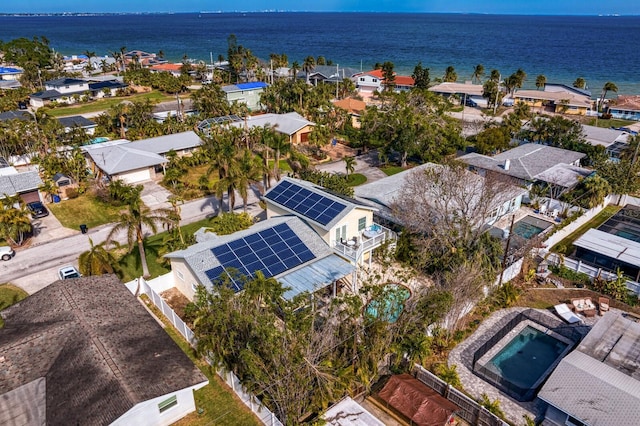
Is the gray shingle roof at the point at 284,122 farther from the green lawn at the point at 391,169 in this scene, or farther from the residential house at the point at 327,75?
the residential house at the point at 327,75

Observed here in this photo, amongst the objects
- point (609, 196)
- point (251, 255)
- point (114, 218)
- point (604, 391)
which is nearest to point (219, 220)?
point (251, 255)

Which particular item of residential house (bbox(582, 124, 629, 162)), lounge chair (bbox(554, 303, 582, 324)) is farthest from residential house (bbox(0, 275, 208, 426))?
residential house (bbox(582, 124, 629, 162))

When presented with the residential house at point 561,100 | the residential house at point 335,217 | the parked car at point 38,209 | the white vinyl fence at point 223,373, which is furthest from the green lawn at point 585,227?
the parked car at point 38,209

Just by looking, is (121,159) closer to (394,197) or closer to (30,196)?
(30,196)

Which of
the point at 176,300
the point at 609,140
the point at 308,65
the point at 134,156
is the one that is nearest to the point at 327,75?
the point at 308,65

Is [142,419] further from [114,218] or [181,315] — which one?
[114,218]
